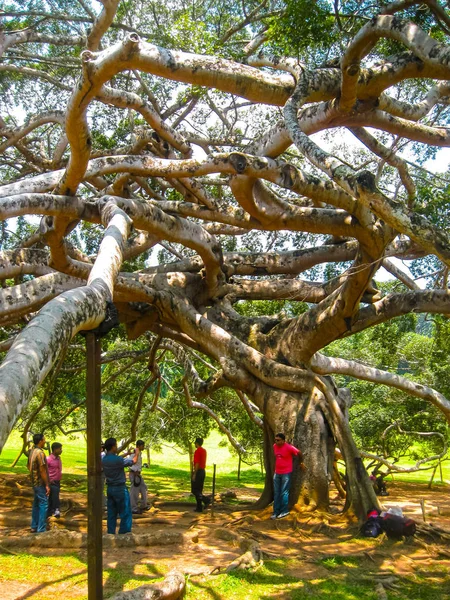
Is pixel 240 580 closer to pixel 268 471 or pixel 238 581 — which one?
pixel 238 581

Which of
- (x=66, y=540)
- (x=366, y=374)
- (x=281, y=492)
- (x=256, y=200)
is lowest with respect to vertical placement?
(x=66, y=540)

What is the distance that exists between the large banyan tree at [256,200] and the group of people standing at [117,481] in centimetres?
39

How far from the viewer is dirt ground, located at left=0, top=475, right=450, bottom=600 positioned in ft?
22.1

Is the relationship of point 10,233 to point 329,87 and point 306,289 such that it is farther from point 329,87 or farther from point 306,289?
point 329,87

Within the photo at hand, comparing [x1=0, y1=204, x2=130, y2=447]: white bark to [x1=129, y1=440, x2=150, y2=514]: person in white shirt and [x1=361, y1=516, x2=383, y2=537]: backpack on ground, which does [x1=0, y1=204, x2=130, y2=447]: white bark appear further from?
[x1=129, y1=440, x2=150, y2=514]: person in white shirt

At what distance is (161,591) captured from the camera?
209 inches

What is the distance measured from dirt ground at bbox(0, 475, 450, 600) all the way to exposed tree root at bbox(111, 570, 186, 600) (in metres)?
0.73

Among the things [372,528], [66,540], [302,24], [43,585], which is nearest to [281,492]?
[372,528]

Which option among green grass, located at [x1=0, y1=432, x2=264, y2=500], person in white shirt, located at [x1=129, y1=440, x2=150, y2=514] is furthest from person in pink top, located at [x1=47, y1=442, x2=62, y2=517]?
green grass, located at [x1=0, y1=432, x2=264, y2=500]

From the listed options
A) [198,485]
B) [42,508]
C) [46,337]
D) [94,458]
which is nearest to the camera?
[46,337]

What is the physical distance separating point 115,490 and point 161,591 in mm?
3034

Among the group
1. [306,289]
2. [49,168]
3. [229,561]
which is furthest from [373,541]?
[49,168]

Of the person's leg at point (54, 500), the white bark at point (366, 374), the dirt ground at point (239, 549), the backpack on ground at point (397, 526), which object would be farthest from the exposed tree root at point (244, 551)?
the white bark at point (366, 374)

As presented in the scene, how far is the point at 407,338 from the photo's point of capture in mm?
22203
